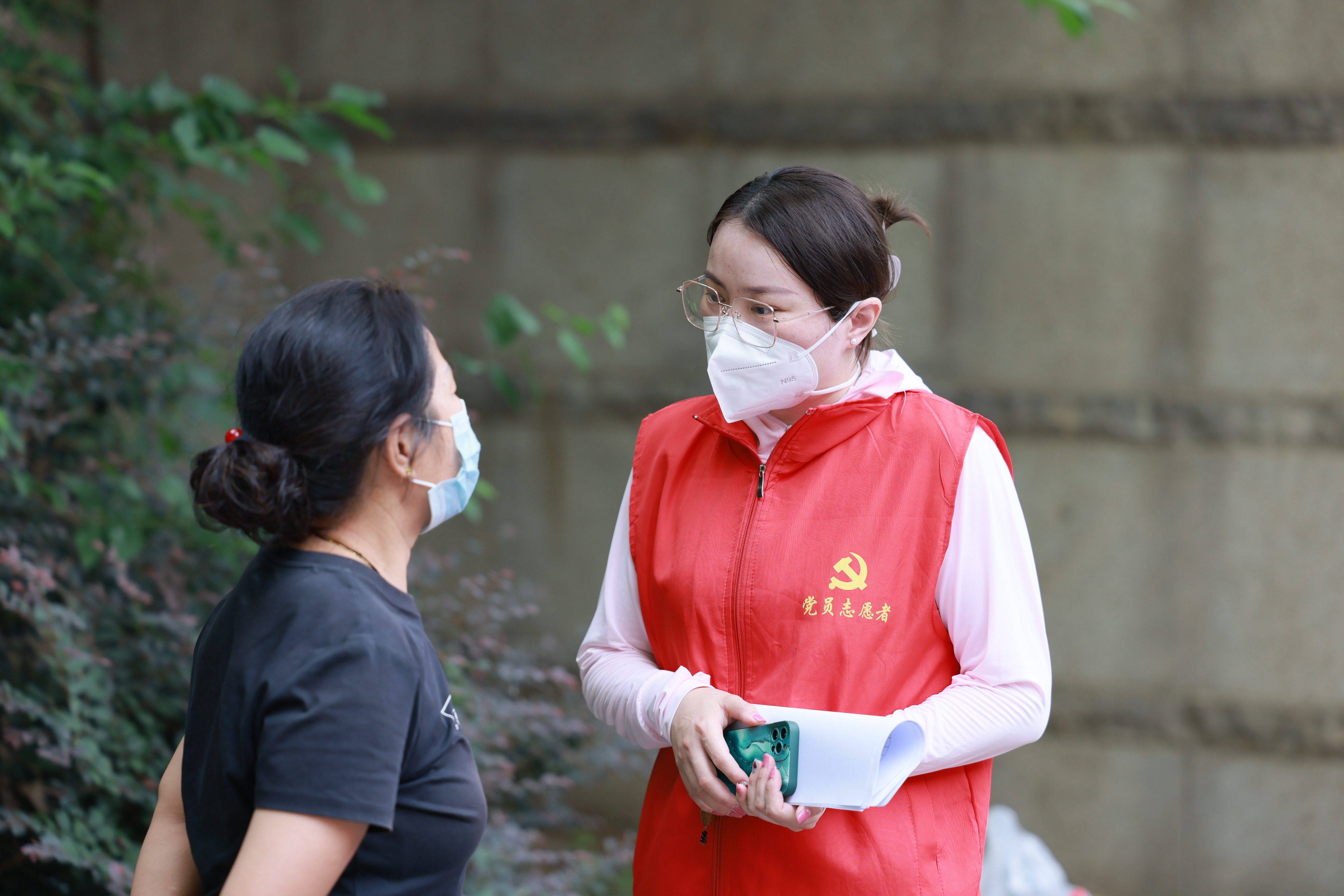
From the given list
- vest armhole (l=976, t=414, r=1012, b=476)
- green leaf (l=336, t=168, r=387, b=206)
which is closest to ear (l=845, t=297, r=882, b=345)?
vest armhole (l=976, t=414, r=1012, b=476)

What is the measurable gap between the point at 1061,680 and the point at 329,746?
3.05m

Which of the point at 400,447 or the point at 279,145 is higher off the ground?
the point at 279,145

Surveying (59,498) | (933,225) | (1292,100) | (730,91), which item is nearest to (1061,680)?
(933,225)

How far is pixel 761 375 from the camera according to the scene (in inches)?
65.7

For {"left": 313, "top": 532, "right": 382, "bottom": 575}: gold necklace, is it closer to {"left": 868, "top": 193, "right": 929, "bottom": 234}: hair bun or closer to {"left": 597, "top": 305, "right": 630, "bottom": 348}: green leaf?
{"left": 868, "top": 193, "right": 929, "bottom": 234}: hair bun

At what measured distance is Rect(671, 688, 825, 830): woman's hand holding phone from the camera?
55.2 inches

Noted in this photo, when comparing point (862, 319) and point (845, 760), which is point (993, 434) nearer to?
point (862, 319)

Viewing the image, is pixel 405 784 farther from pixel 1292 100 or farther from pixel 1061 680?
pixel 1292 100

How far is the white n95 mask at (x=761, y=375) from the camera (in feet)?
5.47

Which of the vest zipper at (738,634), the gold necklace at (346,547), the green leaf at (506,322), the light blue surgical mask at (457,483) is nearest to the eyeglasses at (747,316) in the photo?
the vest zipper at (738,634)

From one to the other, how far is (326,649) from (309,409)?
288 millimetres

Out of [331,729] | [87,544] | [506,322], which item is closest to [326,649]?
[331,729]

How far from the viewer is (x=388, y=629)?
1.23m

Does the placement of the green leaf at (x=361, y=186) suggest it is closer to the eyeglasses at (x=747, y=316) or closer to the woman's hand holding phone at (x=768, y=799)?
the eyeglasses at (x=747, y=316)
